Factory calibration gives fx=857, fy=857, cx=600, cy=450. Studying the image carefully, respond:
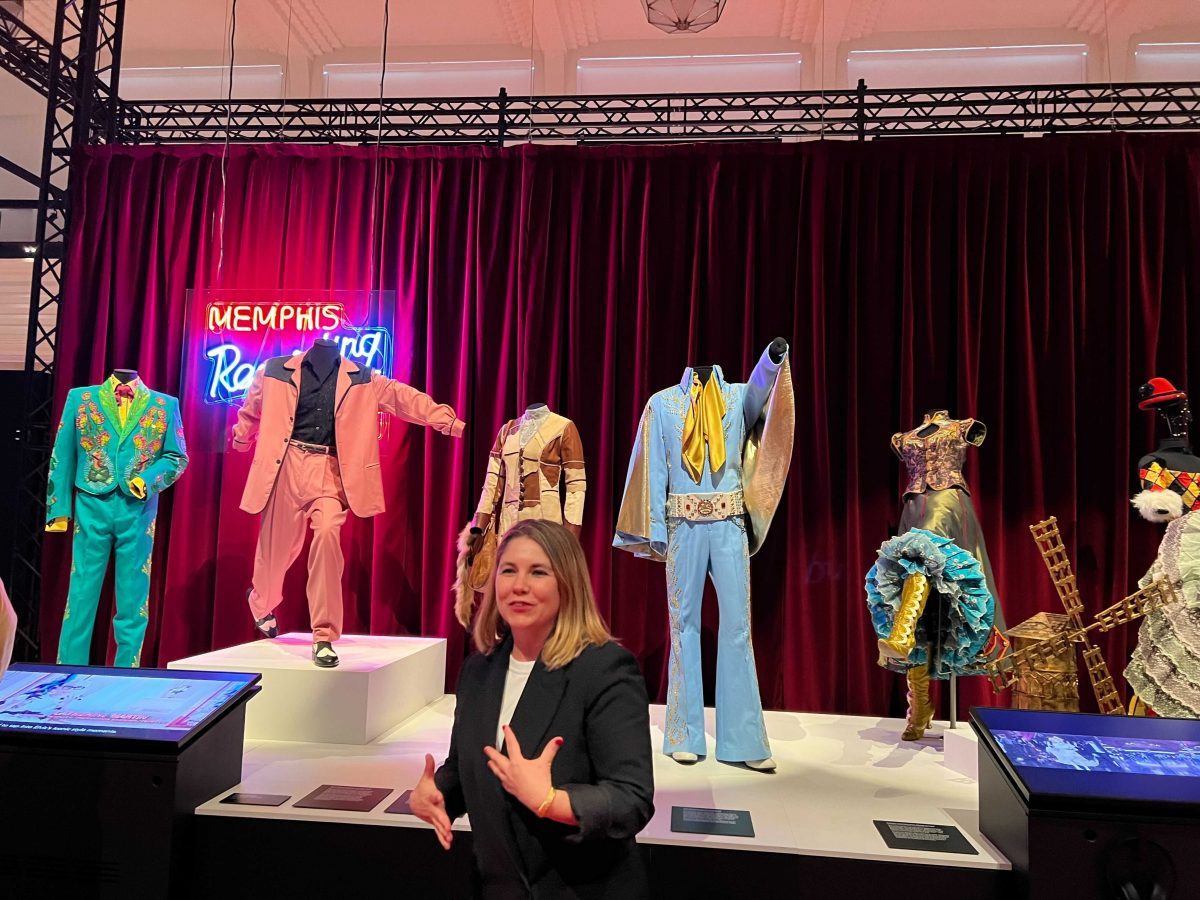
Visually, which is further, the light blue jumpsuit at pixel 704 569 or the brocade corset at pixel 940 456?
the brocade corset at pixel 940 456

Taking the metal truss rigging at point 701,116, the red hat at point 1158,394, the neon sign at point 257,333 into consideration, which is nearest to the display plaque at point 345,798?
the neon sign at point 257,333

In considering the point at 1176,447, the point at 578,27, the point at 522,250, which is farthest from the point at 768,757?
the point at 578,27

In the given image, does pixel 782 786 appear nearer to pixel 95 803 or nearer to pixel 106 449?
pixel 95 803

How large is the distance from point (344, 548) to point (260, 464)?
4.01 feet

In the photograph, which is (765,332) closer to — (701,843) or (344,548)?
(344,548)

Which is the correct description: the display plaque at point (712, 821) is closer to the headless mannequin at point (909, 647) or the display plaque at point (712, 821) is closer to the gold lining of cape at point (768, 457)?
the headless mannequin at point (909, 647)

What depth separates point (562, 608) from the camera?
1.70 m

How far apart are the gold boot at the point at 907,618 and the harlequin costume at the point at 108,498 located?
357 cm

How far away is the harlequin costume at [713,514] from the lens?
11.5ft

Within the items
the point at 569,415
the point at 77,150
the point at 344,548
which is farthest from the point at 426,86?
the point at 344,548

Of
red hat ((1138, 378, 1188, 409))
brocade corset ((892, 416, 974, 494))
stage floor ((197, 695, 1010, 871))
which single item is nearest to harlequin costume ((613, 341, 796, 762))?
stage floor ((197, 695, 1010, 871))

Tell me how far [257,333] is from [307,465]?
5.40 feet

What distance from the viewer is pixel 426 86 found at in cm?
652

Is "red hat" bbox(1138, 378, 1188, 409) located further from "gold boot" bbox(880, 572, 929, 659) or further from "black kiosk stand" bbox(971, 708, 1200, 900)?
"black kiosk stand" bbox(971, 708, 1200, 900)
